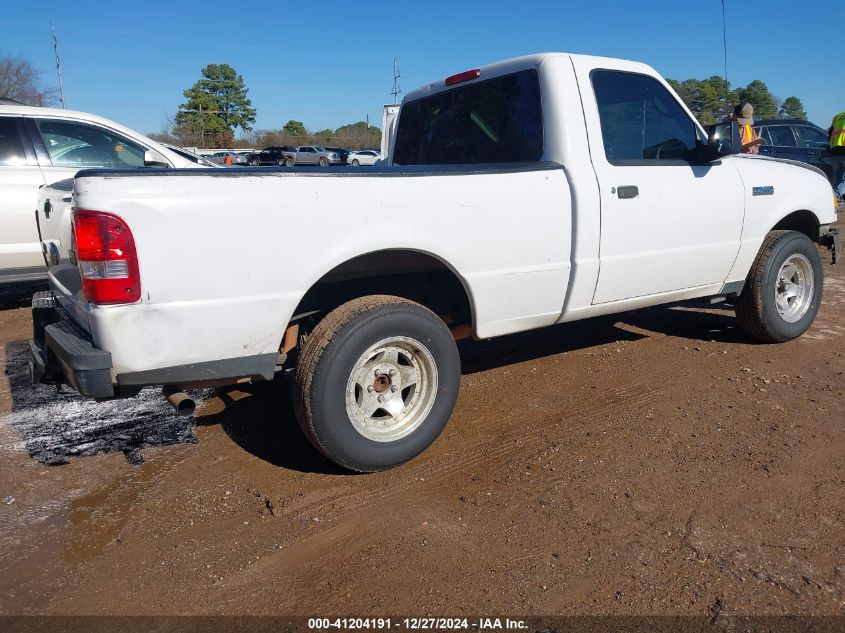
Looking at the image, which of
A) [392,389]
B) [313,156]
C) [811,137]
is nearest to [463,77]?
[392,389]

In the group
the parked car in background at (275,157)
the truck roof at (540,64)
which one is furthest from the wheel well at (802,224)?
the parked car in background at (275,157)

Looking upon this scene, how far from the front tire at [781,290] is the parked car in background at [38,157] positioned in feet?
17.1

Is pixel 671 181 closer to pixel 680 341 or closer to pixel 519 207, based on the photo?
pixel 519 207

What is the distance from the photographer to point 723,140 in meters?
4.36

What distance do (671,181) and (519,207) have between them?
4.22ft

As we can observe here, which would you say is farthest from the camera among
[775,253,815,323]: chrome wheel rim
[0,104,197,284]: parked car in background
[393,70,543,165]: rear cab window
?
[0,104,197,284]: parked car in background

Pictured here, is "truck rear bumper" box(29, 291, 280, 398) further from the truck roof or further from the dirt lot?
the truck roof

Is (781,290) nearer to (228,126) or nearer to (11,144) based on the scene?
(11,144)

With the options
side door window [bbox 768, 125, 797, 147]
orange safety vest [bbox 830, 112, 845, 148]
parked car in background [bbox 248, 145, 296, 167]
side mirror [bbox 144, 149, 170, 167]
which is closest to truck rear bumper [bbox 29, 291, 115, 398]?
side mirror [bbox 144, 149, 170, 167]

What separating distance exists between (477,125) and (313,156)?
132 feet

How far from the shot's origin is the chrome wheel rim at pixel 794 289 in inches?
211

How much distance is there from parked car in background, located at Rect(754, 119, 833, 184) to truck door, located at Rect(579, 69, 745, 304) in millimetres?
10631

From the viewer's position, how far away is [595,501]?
121 inches

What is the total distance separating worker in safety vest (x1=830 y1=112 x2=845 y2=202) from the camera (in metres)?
11.6
